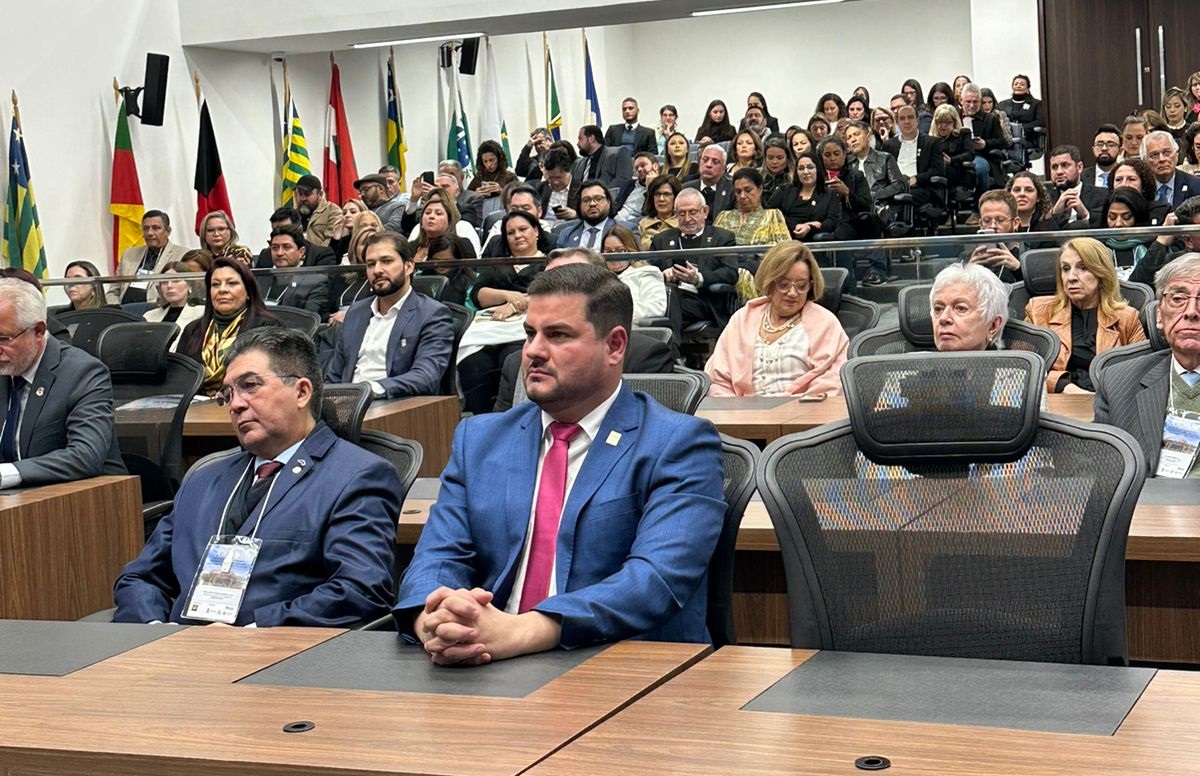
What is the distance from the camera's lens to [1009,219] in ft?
23.5

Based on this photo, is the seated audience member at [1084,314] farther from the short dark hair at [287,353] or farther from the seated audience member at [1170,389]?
the short dark hair at [287,353]

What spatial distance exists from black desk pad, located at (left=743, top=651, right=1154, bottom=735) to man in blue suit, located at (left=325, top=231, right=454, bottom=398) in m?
4.02

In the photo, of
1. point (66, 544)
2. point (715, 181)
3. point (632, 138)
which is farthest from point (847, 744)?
point (632, 138)

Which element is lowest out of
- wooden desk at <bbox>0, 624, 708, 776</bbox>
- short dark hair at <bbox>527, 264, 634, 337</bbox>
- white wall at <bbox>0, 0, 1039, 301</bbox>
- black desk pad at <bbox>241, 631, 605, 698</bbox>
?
black desk pad at <bbox>241, 631, 605, 698</bbox>

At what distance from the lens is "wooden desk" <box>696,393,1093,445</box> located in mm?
4570

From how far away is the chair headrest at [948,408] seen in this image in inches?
95.7

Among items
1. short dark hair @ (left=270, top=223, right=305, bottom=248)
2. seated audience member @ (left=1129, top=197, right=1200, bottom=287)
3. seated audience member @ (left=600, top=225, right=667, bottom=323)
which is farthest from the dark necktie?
short dark hair @ (left=270, top=223, right=305, bottom=248)

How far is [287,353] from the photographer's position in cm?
332

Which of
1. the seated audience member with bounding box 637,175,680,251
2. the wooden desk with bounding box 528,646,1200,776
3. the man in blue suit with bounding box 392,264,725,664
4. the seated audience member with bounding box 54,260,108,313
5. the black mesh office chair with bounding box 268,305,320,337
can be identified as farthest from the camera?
the seated audience member with bounding box 637,175,680,251

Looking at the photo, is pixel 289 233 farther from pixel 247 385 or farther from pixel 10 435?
pixel 247 385

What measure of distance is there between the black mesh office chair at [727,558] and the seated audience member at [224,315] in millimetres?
3841

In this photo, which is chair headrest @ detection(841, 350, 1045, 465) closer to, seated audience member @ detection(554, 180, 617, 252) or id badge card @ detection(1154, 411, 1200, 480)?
id badge card @ detection(1154, 411, 1200, 480)

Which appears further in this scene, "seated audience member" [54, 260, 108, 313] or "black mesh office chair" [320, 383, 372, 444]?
"seated audience member" [54, 260, 108, 313]

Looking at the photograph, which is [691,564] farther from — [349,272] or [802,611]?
[349,272]
